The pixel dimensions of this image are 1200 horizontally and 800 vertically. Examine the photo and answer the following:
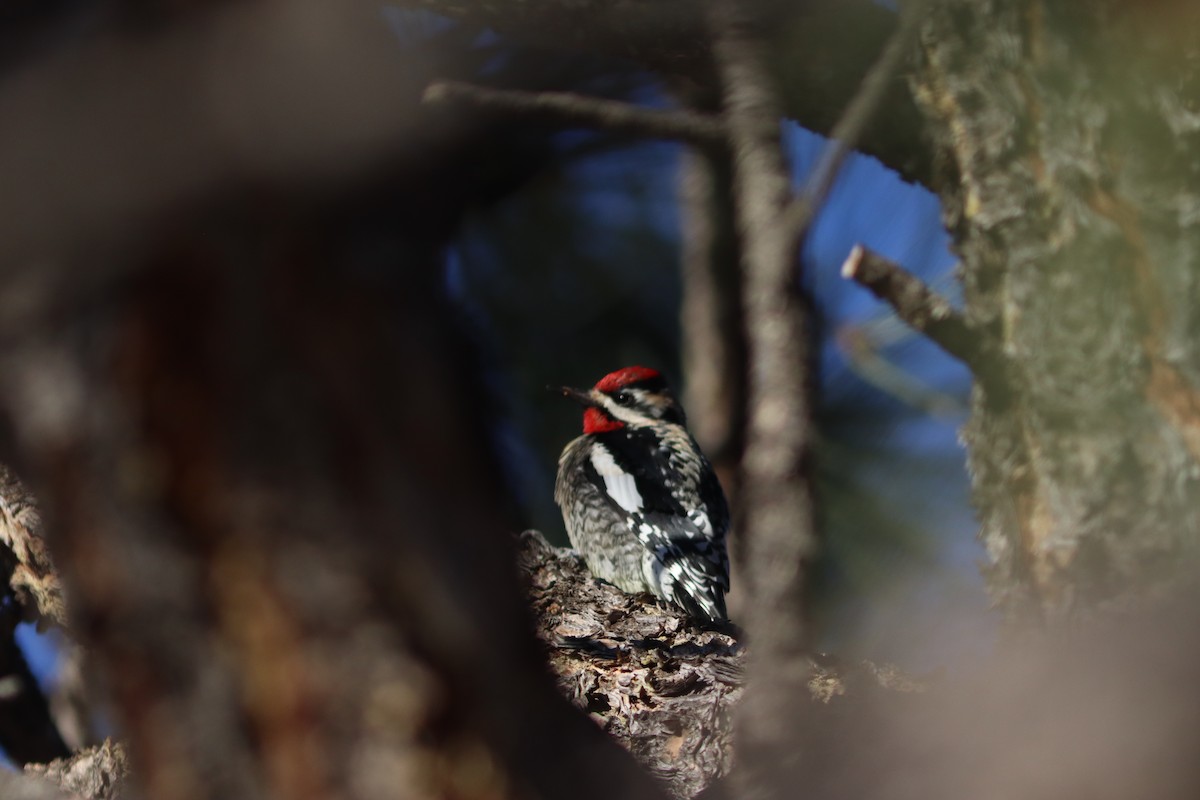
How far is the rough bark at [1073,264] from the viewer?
3.40 feet

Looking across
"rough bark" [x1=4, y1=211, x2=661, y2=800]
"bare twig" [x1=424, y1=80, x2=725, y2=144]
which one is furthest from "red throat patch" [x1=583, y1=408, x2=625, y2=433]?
"rough bark" [x1=4, y1=211, x2=661, y2=800]

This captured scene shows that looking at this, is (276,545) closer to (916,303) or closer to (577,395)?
(916,303)

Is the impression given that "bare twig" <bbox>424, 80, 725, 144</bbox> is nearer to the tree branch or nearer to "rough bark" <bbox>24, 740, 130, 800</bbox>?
the tree branch

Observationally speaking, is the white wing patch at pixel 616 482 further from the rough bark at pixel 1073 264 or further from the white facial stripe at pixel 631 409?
the rough bark at pixel 1073 264

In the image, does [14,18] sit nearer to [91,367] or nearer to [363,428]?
[91,367]

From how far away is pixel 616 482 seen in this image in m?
1.62

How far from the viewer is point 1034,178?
111 cm

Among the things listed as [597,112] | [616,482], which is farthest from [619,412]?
[597,112]

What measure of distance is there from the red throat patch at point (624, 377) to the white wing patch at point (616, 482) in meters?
0.18

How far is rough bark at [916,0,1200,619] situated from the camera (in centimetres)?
104

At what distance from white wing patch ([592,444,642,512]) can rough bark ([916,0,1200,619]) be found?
599mm

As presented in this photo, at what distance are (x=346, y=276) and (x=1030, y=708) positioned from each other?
0.44m

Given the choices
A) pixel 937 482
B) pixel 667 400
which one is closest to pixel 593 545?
pixel 667 400

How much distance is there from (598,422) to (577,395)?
147mm
